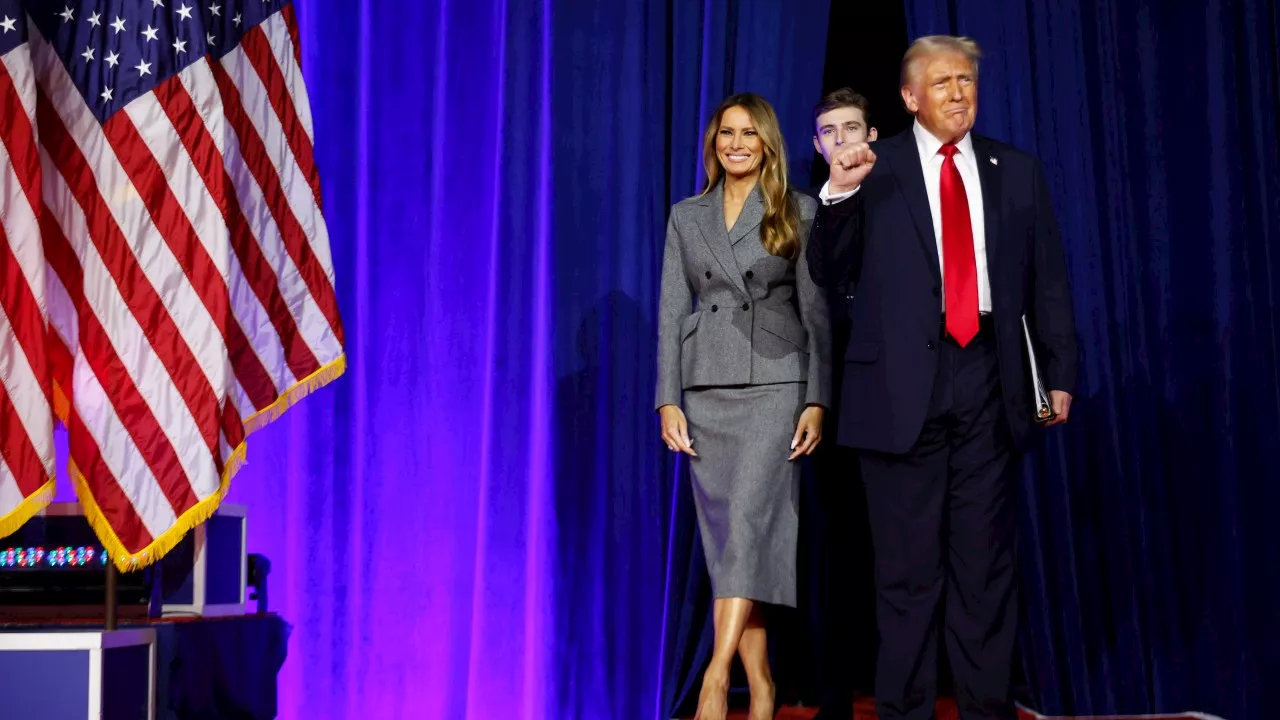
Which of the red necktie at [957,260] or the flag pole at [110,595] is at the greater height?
the red necktie at [957,260]

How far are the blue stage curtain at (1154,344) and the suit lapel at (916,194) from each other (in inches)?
44.1

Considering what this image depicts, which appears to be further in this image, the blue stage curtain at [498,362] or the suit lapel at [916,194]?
the blue stage curtain at [498,362]

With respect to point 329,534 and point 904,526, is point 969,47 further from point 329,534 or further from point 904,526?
point 329,534

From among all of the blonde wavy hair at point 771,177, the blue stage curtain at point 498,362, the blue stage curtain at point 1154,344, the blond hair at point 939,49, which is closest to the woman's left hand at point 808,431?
the blonde wavy hair at point 771,177

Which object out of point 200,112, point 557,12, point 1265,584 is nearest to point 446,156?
point 557,12

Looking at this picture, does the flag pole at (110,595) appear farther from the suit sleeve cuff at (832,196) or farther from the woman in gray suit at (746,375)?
the suit sleeve cuff at (832,196)

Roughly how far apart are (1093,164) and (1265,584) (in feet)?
4.79

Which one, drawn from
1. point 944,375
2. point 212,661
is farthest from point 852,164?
point 212,661

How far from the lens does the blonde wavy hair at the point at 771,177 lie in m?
3.45

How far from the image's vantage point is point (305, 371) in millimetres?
3893

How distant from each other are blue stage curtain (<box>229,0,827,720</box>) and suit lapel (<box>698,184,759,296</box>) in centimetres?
57

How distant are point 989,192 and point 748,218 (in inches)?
27.9

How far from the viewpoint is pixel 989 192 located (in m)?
3.07

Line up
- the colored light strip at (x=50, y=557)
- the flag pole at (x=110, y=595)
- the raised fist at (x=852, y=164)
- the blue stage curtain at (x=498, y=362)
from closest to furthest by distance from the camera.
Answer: the raised fist at (x=852, y=164), the flag pole at (x=110, y=595), the colored light strip at (x=50, y=557), the blue stage curtain at (x=498, y=362)
